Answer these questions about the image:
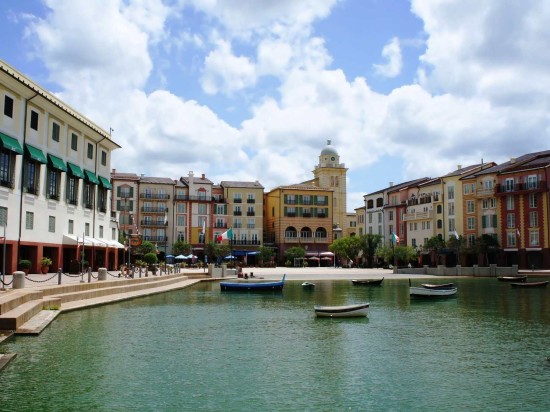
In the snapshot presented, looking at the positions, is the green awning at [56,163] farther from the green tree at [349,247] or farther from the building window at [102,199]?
the green tree at [349,247]

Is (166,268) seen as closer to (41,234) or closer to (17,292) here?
(41,234)

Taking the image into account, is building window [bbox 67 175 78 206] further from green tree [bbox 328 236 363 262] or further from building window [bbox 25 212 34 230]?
green tree [bbox 328 236 363 262]

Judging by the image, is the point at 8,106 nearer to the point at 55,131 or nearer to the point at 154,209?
the point at 55,131

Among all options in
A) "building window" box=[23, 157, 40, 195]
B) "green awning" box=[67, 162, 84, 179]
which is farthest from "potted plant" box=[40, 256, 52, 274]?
"green awning" box=[67, 162, 84, 179]

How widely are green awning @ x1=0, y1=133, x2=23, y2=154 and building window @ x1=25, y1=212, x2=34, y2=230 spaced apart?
4.60 metres

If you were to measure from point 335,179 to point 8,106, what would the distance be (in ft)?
287

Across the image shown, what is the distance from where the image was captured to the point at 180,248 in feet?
317

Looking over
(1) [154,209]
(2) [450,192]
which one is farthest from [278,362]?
(1) [154,209]

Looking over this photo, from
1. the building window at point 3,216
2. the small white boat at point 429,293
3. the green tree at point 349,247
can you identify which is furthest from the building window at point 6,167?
the green tree at point 349,247

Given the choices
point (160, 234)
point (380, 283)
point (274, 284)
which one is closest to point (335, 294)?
point (274, 284)

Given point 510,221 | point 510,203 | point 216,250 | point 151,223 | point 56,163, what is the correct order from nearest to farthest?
point 56,163, point 510,221, point 510,203, point 216,250, point 151,223

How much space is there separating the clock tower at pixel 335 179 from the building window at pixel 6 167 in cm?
8488

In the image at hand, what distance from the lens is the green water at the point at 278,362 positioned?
Result: 1262 centimetres

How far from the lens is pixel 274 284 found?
1799 inches
